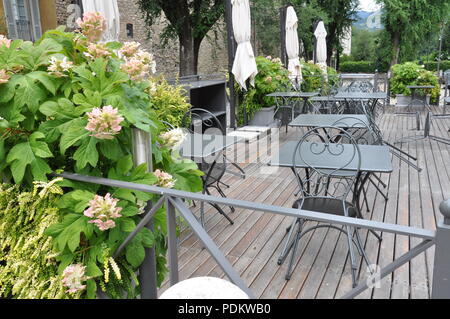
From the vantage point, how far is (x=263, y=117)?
7.71 meters

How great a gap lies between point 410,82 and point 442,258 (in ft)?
36.1

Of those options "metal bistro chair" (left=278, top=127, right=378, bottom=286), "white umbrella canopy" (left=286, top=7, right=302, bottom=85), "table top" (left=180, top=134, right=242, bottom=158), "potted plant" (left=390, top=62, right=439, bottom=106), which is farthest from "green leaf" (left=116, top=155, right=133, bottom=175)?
"potted plant" (left=390, top=62, right=439, bottom=106)

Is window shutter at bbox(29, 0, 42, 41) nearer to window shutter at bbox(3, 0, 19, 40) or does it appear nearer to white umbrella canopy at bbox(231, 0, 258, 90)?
window shutter at bbox(3, 0, 19, 40)

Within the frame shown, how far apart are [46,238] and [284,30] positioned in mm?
8600

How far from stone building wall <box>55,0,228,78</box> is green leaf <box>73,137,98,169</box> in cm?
1124

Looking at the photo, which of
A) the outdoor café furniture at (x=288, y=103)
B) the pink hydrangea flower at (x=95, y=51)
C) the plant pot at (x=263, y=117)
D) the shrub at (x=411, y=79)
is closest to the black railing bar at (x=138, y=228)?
the pink hydrangea flower at (x=95, y=51)

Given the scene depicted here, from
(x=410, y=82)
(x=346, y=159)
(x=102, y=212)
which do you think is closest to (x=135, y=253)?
(x=102, y=212)

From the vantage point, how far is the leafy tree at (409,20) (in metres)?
18.7

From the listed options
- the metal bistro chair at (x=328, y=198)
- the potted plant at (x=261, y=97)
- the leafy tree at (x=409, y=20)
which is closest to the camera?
the metal bistro chair at (x=328, y=198)

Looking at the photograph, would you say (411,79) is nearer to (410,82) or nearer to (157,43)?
(410,82)

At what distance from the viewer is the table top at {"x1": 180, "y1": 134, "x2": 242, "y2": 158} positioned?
11.0ft

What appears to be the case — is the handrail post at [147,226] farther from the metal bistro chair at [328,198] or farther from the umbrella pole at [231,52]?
the umbrella pole at [231,52]
